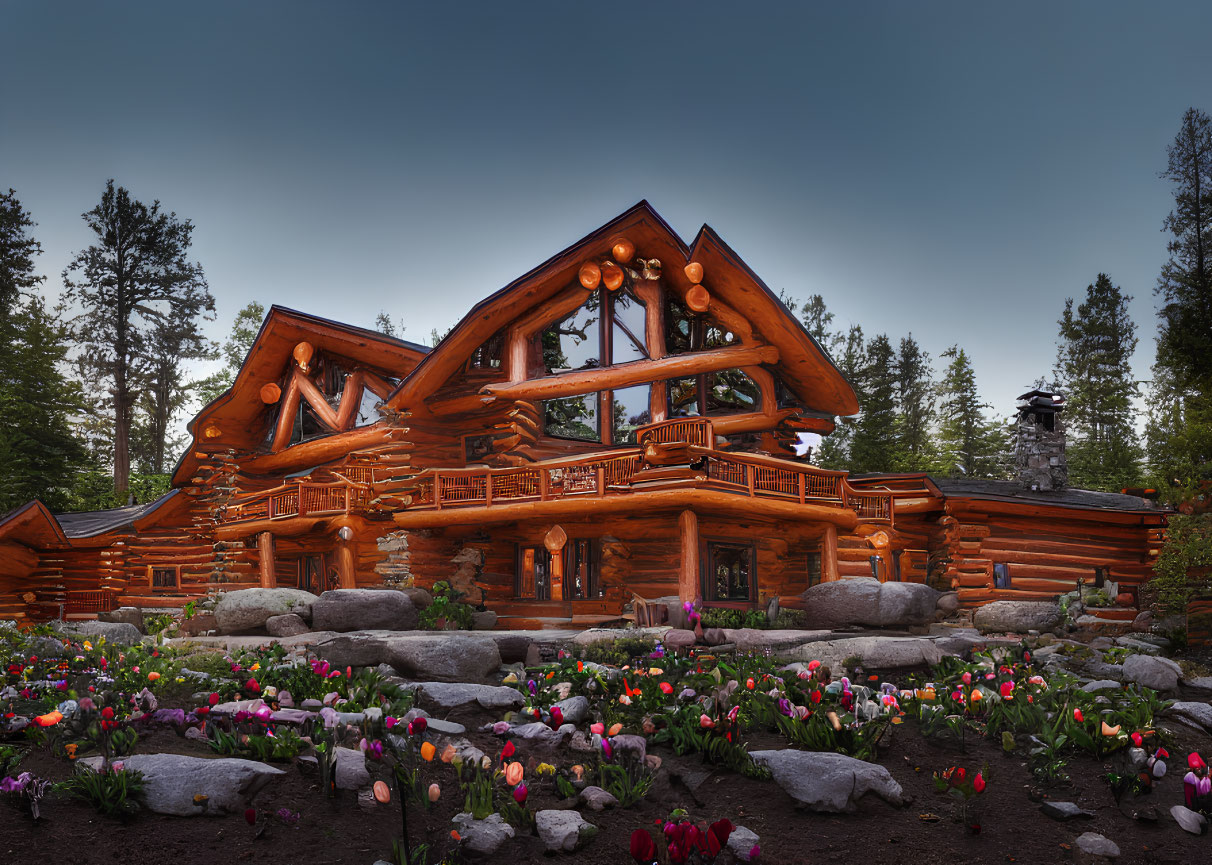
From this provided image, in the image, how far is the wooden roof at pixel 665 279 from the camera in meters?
20.5

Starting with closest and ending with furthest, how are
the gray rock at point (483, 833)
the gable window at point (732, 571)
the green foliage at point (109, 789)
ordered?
the green foliage at point (109, 789), the gray rock at point (483, 833), the gable window at point (732, 571)

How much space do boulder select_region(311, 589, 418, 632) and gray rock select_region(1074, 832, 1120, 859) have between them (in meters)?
12.4

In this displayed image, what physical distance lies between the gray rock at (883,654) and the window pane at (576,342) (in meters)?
11.4

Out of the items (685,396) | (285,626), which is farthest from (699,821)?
(685,396)

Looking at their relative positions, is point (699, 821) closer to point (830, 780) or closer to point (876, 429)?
point (830, 780)

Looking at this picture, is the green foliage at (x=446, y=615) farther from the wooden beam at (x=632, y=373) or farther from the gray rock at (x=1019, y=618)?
the gray rock at (x=1019, y=618)

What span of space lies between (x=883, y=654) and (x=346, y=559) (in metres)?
14.4

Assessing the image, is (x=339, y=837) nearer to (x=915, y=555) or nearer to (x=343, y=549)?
(x=343, y=549)

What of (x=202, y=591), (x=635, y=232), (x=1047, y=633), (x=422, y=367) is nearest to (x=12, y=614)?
(x=202, y=591)

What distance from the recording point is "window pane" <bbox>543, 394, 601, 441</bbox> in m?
23.1

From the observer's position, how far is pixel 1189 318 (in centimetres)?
2139

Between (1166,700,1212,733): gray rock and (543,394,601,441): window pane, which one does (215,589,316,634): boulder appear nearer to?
(543,394,601,441): window pane

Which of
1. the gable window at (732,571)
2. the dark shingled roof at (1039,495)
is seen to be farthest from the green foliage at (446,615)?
the dark shingled roof at (1039,495)

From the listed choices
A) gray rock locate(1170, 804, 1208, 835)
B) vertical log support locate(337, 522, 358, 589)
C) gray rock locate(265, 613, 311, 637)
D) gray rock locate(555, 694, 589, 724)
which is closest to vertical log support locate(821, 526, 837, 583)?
vertical log support locate(337, 522, 358, 589)
